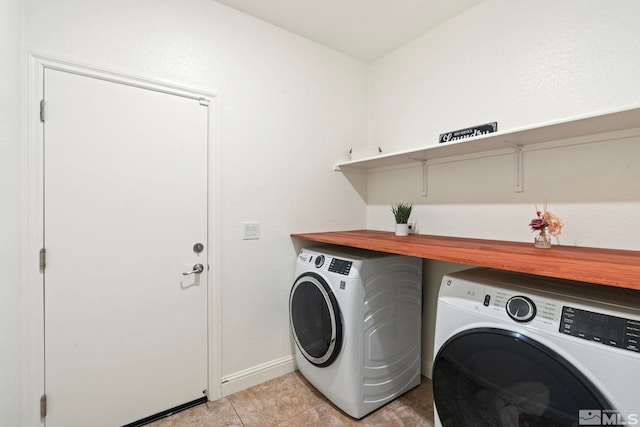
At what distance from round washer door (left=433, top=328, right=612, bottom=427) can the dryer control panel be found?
0.33 ft

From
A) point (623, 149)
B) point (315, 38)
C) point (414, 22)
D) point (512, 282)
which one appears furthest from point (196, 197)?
point (623, 149)

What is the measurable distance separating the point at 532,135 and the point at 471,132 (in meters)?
0.39

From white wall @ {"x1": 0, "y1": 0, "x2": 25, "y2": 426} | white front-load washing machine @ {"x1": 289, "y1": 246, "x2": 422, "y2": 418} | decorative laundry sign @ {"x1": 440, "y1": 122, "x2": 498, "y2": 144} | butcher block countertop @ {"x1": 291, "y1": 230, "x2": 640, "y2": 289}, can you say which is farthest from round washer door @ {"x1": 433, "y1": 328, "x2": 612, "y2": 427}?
white wall @ {"x1": 0, "y1": 0, "x2": 25, "y2": 426}

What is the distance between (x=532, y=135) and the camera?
142 centimetres

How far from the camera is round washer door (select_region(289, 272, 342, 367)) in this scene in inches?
64.9

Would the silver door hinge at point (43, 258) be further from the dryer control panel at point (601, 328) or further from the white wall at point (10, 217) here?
the dryer control panel at point (601, 328)

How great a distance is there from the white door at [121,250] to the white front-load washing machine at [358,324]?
→ 2.24ft

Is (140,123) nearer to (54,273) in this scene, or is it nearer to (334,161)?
(54,273)

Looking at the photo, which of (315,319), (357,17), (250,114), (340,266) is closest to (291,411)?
(315,319)

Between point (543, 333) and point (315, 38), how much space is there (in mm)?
2343

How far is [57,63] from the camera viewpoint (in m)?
1.38

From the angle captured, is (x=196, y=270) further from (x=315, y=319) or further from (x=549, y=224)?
(x=549, y=224)

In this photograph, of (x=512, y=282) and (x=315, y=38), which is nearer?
(x=512, y=282)
